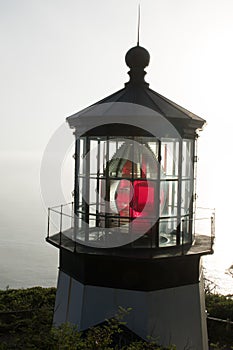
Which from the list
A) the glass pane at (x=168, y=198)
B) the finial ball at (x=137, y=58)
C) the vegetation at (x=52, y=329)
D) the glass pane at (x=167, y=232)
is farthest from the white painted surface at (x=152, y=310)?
the finial ball at (x=137, y=58)

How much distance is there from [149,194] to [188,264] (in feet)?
3.92

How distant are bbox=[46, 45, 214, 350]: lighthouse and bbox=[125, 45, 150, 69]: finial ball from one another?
0.49 metres

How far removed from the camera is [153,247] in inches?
243

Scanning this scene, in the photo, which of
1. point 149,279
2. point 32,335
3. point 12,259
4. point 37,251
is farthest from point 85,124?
point 37,251

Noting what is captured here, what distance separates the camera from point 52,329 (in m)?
4.38

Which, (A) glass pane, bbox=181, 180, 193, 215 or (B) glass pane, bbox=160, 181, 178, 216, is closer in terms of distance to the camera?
(B) glass pane, bbox=160, 181, 178, 216

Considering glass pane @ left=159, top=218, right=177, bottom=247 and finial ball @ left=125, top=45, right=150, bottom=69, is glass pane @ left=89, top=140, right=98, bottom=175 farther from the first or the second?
finial ball @ left=125, top=45, right=150, bottom=69

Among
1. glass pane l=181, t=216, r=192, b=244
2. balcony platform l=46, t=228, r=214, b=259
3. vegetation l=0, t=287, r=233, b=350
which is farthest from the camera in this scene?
A: glass pane l=181, t=216, r=192, b=244

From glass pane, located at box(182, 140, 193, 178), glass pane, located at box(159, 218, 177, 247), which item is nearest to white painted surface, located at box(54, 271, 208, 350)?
glass pane, located at box(159, 218, 177, 247)

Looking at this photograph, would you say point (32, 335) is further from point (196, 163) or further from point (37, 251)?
point (37, 251)

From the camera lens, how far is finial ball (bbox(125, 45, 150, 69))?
6.81 metres

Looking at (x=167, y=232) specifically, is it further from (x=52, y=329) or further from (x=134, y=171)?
(x=52, y=329)

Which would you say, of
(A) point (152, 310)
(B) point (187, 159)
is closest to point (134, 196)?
(B) point (187, 159)

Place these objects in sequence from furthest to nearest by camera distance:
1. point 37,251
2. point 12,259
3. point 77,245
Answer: point 37,251 → point 12,259 → point 77,245
